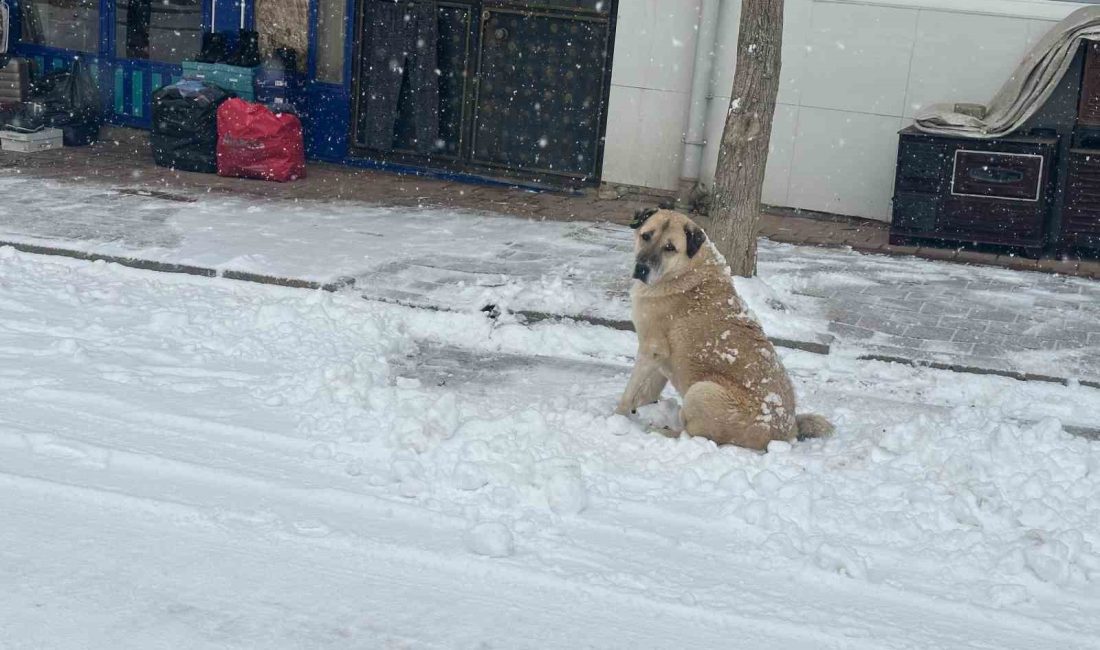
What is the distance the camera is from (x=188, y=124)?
13.5 m

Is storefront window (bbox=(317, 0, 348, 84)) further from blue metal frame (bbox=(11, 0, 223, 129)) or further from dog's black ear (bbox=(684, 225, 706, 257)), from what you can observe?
dog's black ear (bbox=(684, 225, 706, 257))

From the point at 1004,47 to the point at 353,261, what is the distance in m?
6.97

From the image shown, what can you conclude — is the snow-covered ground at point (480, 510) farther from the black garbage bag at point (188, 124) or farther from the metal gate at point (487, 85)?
the metal gate at point (487, 85)

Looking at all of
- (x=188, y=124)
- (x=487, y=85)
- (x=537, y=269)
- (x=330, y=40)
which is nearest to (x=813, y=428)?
(x=537, y=269)

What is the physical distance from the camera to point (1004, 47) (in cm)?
1243

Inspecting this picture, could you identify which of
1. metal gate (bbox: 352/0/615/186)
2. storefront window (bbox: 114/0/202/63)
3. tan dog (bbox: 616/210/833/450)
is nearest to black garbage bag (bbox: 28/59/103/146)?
storefront window (bbox: 114/0/202/63)

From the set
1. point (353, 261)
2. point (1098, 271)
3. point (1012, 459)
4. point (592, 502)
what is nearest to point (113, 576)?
point (592, 502)

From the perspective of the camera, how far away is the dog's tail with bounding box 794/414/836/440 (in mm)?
6512

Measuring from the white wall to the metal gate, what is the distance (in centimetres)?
43

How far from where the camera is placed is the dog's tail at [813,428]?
651cm

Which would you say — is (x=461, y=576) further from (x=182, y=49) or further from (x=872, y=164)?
(x=182, y=49)

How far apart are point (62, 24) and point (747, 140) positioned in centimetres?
1015

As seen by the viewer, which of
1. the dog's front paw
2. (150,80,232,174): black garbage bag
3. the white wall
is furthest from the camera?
(150,80,232,174): black garbage bag

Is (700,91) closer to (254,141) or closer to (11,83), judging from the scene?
(254,141)
